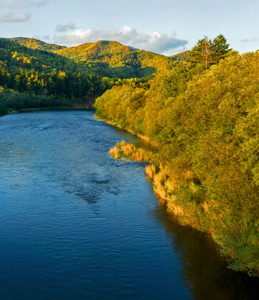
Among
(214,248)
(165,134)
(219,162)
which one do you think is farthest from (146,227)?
(165,134)

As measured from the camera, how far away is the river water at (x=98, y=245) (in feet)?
59.3

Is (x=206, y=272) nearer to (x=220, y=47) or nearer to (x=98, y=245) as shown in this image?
(x=98, y=245)

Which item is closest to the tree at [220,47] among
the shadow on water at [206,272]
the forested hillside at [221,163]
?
the forested hillside at [221,163]

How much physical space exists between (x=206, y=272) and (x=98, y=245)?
7914mm

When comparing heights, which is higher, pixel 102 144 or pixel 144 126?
pixel 144 126

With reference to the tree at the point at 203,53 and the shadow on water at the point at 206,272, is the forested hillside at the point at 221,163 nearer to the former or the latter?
the shadow on water at the point at 206,272

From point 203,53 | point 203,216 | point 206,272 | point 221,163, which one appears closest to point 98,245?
point 206,272

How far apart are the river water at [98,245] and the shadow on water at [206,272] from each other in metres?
0.06

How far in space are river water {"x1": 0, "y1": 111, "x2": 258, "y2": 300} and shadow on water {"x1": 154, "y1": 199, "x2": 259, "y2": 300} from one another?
57mm

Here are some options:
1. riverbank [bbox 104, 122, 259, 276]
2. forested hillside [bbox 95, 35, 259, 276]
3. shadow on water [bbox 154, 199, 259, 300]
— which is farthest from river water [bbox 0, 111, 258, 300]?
forested hillside [bbox 95, 35, 259, 276]

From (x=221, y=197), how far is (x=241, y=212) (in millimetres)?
1825

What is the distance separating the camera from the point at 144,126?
66750 mm

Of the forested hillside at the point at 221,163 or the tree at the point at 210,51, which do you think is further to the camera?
the tree at the point at 210,51

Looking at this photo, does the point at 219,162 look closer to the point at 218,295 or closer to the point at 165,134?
the point at 218,295
